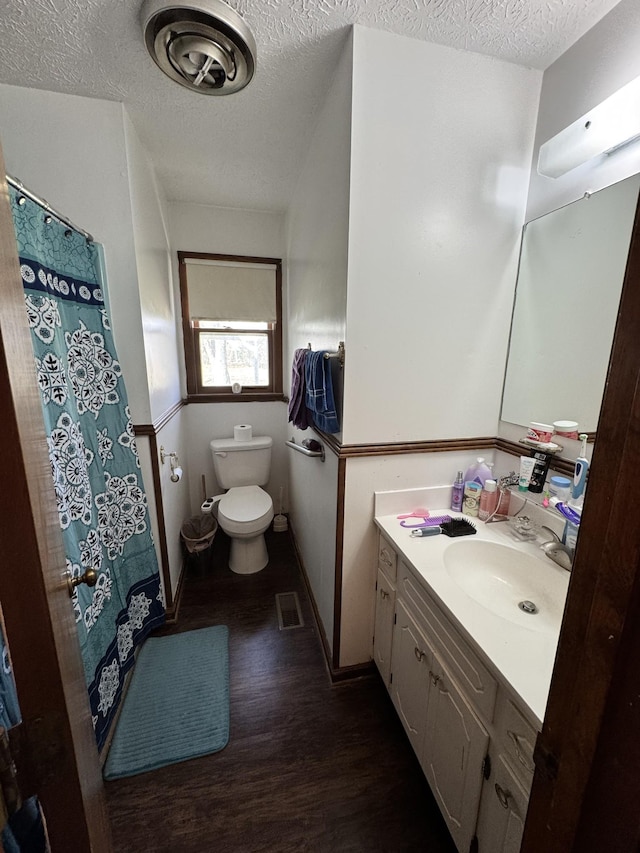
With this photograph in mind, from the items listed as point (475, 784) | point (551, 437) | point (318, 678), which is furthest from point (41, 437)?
point (318, 678)

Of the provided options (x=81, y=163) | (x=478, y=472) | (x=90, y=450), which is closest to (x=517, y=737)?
(x=478, y=472)

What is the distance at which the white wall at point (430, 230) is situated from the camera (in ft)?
3.72

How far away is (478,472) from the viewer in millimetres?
1443

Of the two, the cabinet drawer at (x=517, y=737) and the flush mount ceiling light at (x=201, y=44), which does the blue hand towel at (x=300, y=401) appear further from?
the cabinet drawer at (x=517, y=737)

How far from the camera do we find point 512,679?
0.72 meters

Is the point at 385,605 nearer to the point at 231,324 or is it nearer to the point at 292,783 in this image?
the point at 292,783

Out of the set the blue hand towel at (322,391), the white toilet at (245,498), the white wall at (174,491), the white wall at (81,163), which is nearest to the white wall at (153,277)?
the white wall at (81,163)

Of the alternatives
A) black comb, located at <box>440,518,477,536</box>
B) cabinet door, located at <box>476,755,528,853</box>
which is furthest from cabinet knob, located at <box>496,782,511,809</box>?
black comb, located at <box>440,518,477,536</box>

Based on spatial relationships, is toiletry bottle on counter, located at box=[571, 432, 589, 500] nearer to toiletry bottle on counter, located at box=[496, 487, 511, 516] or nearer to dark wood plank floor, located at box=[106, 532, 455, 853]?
toiletry bottle on counter, located at box=[496, 487, 511, 516]

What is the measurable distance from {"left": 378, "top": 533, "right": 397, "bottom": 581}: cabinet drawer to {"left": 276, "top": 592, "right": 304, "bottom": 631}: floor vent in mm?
796

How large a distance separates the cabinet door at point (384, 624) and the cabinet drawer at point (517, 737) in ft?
1.82

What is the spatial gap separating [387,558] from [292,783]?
859 millimetres

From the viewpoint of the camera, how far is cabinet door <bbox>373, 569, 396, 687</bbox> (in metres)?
1.35

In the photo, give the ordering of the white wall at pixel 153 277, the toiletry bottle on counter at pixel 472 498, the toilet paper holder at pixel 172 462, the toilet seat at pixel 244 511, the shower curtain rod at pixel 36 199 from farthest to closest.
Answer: the toilet seat at pixel 244 511
the toilet paper holder at pixel 172 462
the white wall at pixel 153 277
the toiletry bottle on counter at pixel 472 498
the shower curtain rod at pixel 36 199
